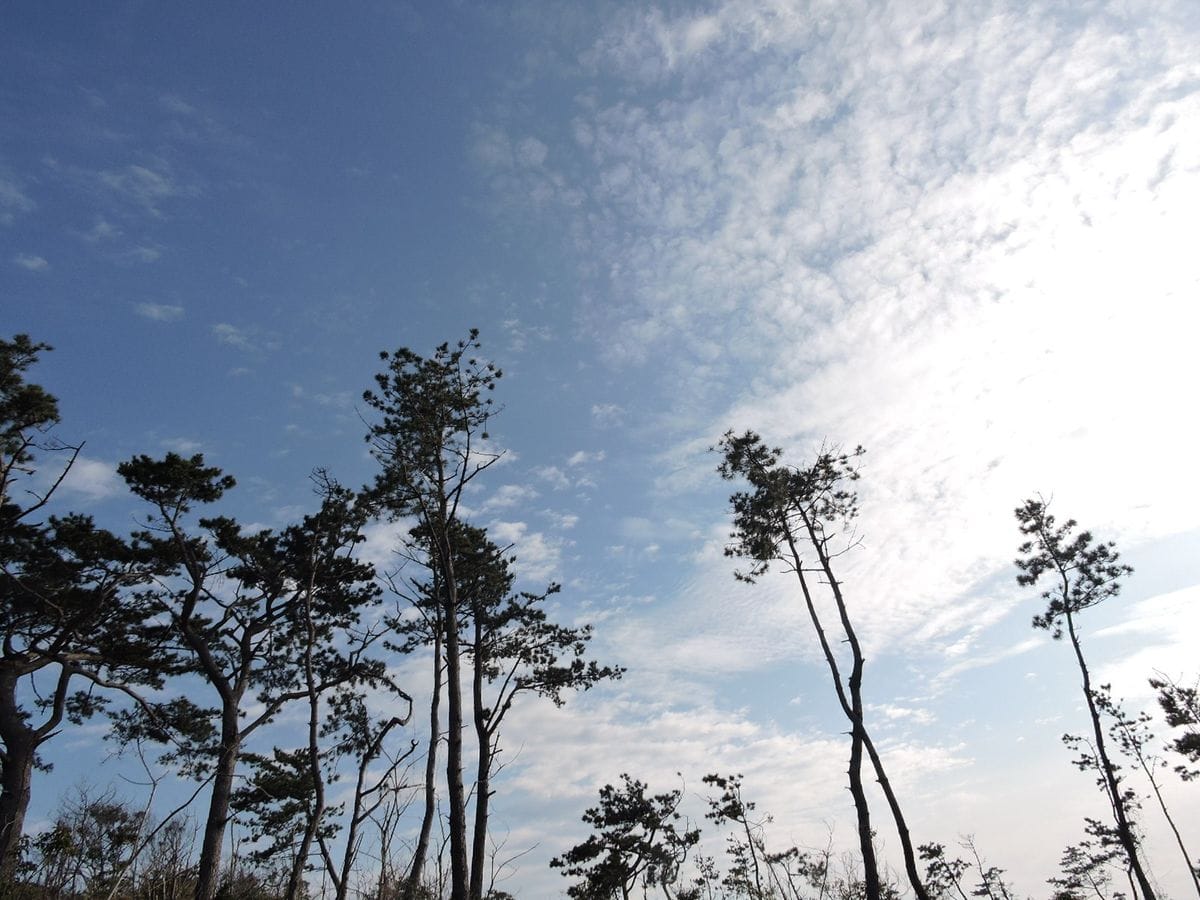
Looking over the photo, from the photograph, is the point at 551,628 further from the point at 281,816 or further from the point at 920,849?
the point at 920,849

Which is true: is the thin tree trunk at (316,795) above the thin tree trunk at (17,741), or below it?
below

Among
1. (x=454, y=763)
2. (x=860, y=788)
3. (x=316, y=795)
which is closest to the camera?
(x=316, y=795)

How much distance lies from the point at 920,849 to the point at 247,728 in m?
31.2

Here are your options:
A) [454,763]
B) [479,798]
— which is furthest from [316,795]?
[479,798]

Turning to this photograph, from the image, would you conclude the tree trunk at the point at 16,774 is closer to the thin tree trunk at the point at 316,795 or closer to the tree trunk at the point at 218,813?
the tree trunk at the point at 218,813

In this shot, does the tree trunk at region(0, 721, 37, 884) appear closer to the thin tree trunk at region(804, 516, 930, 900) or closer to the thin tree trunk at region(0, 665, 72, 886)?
the thin tree trunk at region(0, 665, 72, 886)

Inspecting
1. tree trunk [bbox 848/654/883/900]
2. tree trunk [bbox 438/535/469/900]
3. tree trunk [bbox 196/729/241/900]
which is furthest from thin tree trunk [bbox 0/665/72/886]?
tree trunk [bbox 848/654/883/900]

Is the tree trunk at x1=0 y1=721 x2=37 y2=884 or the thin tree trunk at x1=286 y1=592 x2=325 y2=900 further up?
the tree trunk at x1=0 y1=721 x2=37 y2=884

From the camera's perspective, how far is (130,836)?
22.9 feet

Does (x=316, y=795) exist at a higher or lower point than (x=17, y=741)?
lower

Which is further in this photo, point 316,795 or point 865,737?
point 865,737

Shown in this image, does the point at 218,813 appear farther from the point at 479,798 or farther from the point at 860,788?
the point at 860,788

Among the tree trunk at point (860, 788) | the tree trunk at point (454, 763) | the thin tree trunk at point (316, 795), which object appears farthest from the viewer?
the tree trunk at point (860, 788)

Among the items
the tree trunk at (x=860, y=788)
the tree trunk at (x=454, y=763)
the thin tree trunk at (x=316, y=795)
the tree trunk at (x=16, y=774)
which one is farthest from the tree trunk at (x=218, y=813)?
the tree trunk at (x=860, y=788)
